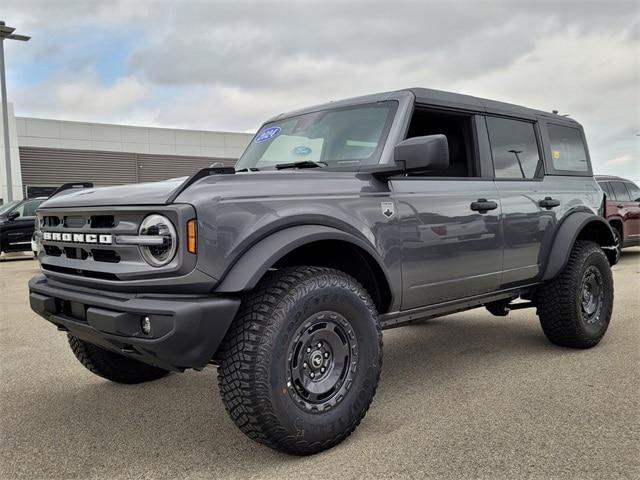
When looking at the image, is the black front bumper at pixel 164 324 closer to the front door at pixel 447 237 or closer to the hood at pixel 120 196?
the hood at pixel 120 196

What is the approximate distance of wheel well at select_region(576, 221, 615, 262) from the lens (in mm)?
4844

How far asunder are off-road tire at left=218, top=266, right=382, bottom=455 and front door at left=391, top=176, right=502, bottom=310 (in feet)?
1.89

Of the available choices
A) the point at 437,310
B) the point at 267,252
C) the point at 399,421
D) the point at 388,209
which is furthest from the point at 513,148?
the point at 267,252

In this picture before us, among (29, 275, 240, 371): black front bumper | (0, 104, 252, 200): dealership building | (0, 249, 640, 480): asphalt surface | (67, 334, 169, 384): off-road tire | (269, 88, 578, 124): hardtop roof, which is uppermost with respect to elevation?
(0, 104, 252, 200): dealership building

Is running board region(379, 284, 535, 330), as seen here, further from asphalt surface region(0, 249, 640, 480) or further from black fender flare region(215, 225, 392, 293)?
black fender flare region(215, 225, 392, 293)

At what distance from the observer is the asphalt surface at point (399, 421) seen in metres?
2.59

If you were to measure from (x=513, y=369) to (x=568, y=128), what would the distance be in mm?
2414

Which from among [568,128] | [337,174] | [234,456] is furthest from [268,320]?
[568,128]

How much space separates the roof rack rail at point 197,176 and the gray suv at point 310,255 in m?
0.01

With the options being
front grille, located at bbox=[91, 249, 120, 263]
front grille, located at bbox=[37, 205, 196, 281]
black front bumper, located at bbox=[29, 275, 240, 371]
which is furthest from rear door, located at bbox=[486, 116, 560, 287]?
front grille, located at bbox=[91, 249, 120, 263]

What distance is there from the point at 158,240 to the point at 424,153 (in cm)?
150

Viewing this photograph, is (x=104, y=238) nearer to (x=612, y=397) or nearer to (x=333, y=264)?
(x=333, y=264)

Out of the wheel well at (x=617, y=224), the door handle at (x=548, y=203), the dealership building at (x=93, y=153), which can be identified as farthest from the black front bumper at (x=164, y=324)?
the dealership building at (x=93, y=153)

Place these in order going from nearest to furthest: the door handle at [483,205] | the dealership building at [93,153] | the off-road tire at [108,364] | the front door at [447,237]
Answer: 1. the front door at [447,237]
2. the off-road tire at [108,364]
3. the door handle at [483,205]
4. the dealership building at [93,153]
